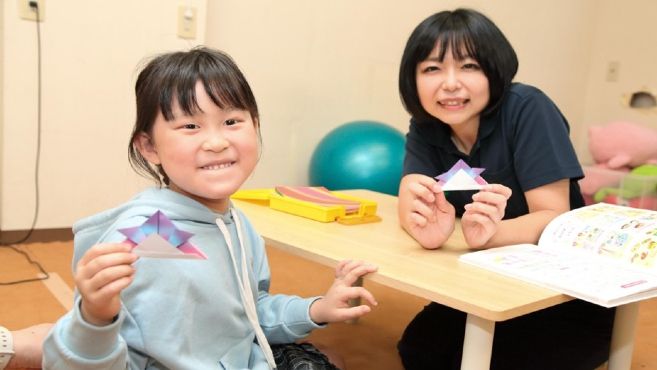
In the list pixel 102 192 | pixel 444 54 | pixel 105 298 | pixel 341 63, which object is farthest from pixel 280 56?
pixel 105 298

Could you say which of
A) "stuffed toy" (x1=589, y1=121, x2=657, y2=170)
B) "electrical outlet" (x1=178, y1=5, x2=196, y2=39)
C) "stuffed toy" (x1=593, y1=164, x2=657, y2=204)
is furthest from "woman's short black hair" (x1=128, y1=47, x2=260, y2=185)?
"stuffed toy" (x1=589, y1=121, x2=657, y2=170)

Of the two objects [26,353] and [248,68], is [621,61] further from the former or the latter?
[26,353]

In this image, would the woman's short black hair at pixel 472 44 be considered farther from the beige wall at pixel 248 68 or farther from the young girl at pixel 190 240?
the beige wall at pixel 248 68

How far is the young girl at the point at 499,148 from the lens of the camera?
4.25 feet

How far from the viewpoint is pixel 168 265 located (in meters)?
0.85

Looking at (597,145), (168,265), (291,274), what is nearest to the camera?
(168,265)

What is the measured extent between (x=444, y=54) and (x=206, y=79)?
0.63 metres

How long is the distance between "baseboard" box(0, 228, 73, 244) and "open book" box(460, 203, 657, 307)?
206cm

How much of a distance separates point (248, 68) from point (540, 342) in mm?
1984

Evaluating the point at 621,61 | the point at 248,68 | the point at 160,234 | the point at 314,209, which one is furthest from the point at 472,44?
the point at 621,61

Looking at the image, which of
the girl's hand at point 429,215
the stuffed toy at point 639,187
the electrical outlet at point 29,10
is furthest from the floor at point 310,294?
the stuffed toy at point 639,187

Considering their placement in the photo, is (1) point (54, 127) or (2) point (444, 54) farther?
(1) point (54, 127)

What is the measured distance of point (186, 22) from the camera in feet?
8.78

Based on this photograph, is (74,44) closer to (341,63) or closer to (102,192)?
(102,192)
